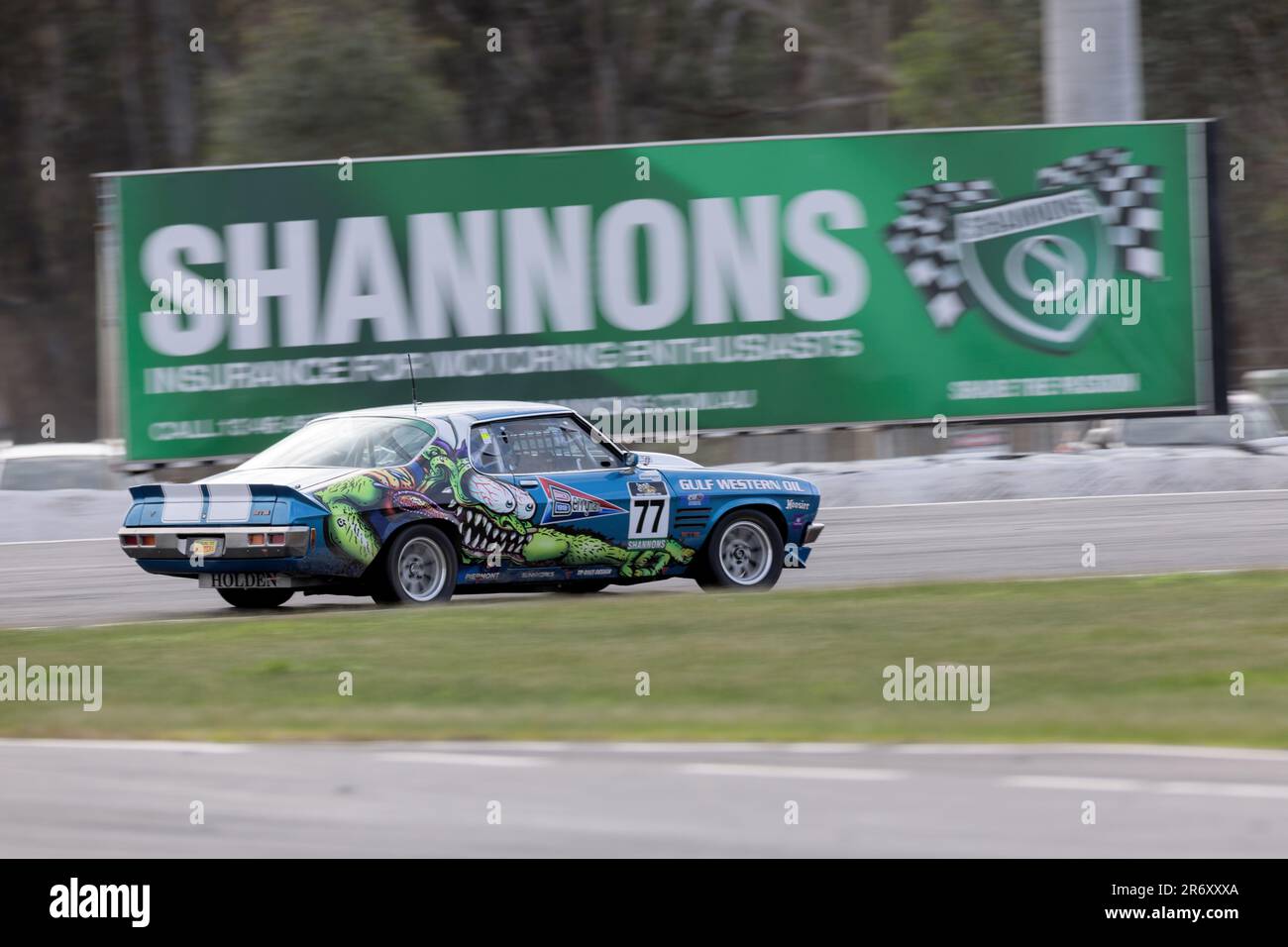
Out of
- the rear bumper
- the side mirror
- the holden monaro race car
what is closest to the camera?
the rear bumper

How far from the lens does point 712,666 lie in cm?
941

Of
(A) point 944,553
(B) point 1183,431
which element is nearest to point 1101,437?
(B) point 1183,431

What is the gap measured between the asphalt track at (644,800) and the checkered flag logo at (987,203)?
55.3 feet

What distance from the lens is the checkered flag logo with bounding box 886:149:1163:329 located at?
23.5m

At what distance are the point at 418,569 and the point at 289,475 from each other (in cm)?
98

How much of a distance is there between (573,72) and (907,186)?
24.5 meters

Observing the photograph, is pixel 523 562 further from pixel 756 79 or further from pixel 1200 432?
pixel 756 79
